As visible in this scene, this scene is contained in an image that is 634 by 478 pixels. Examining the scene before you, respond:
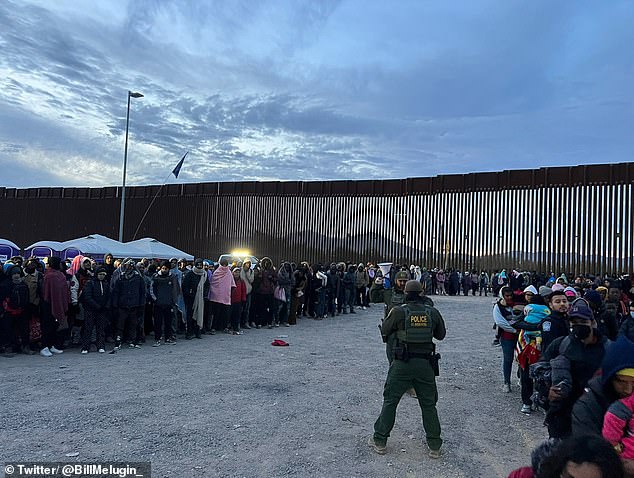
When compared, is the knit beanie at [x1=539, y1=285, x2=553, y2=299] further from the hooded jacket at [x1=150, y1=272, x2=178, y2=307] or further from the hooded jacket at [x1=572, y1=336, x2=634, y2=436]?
the hooded jacket at [x1=150, y1=272, x2=178, y2=307]

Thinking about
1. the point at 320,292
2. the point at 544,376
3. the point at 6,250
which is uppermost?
the point at 6,250

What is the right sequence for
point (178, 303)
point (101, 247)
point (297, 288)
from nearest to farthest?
point (178, 303), point (297, 288), point (101, 247)

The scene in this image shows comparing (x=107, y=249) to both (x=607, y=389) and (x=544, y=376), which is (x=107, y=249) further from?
(x=607, y=389)

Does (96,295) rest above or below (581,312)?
below

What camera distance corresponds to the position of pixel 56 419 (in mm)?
4914

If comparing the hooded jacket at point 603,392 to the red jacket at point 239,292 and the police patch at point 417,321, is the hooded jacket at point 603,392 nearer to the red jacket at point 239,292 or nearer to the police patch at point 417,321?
the police patch at point 417,321

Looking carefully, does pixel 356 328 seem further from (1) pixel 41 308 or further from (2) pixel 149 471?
(2) pixel 149 471

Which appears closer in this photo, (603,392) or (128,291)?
(603,392)

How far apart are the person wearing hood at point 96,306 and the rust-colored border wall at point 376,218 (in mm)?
23091

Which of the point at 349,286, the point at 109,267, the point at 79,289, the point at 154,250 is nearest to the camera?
the point at 79,289

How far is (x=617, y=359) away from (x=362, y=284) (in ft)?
48.3

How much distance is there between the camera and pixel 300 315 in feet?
50.1

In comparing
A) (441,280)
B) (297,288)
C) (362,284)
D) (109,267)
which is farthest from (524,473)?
(441,280)

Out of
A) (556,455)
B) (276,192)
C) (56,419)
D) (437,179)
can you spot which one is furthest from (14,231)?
(556,455)
